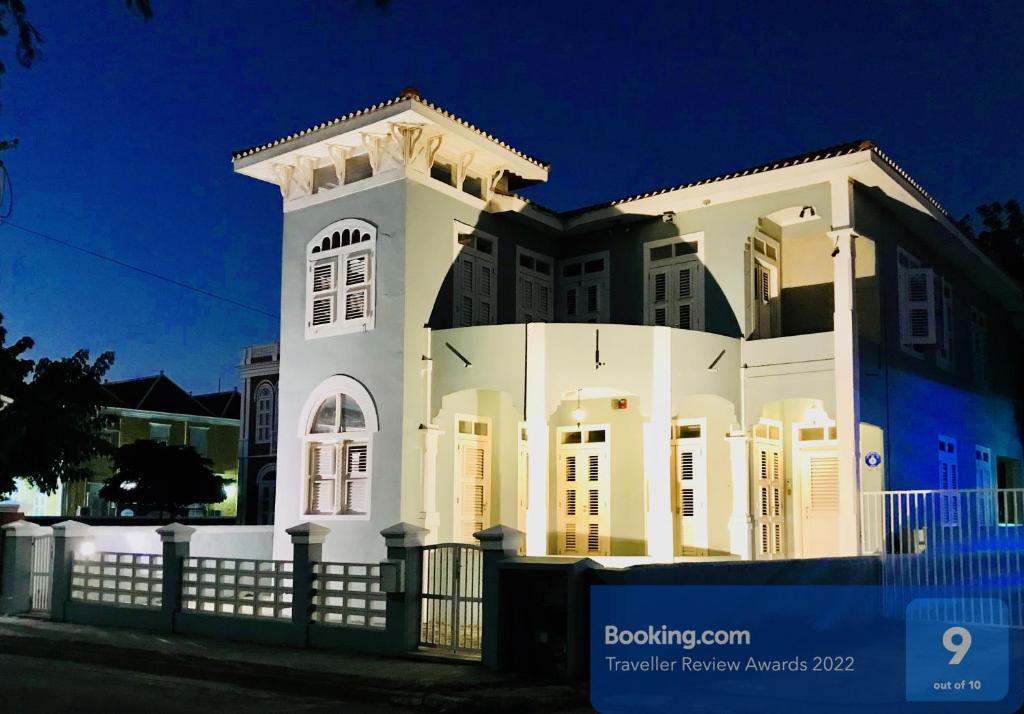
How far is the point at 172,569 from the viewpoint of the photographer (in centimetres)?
1452

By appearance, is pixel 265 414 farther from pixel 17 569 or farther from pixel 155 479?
pixel 17 569

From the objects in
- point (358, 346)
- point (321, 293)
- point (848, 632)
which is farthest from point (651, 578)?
point (321, 293)

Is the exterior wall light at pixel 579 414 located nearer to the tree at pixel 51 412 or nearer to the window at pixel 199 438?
the tree at pixel 51 412

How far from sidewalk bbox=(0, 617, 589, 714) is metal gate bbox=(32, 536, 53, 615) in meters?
1.77

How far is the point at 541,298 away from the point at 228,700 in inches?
442

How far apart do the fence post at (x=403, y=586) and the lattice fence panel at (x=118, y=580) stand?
457 centimetres

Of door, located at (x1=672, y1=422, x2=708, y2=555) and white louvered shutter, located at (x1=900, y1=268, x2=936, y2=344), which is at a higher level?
white louvered shutter, located at (x1=900, y1=268, x2=936, y2=344)

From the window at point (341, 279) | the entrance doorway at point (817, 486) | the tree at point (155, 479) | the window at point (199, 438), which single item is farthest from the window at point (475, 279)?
the window at point (199, 438)

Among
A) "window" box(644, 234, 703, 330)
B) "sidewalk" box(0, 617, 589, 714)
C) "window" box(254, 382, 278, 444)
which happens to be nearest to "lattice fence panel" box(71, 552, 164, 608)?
"sidewalk" box(0, 617, 589, 714)

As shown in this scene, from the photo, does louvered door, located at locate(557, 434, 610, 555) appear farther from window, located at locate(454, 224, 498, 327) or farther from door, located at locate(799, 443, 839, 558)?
door, located at locate(799, 443, 839, 558)

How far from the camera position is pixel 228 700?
965cm

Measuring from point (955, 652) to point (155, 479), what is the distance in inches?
1285

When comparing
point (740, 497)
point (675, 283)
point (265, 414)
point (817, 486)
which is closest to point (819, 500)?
point (817, 486)

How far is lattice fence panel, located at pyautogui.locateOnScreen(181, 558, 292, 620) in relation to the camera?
518 inches
